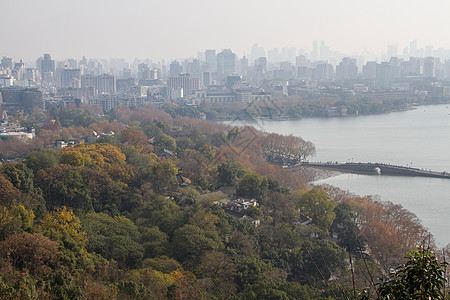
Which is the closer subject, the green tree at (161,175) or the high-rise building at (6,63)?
the green tree at (161,175)

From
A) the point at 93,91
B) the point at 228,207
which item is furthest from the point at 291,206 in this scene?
the point at 93,91

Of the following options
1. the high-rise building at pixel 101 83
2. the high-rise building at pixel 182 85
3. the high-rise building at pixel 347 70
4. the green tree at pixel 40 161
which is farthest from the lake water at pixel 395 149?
the high-rise building at pixel 347 70

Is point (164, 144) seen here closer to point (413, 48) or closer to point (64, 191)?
point (64, 191)

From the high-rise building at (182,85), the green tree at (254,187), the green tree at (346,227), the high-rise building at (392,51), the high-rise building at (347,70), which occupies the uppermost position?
the high-rise building at (392,51)

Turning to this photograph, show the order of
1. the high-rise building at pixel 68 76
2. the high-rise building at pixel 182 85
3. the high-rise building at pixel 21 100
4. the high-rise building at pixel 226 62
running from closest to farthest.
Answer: the high-rise building at pixel 21 100 < the high-rise building at pixel 182 85 < the high-rise building at pixel 68 76 < the high-rise building at pixel 226 62

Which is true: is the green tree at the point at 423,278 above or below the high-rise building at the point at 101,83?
below

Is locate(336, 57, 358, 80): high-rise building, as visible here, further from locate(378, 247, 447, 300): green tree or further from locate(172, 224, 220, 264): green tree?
locate(378, 247, 447, 300): green tree

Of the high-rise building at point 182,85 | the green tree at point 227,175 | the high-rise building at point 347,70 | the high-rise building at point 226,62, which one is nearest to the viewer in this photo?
the green tree at point 227,175

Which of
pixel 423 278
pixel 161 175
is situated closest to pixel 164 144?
pixel 161 175

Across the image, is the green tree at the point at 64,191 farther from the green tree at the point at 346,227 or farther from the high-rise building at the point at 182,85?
the high-rise building at the point at 182,85
